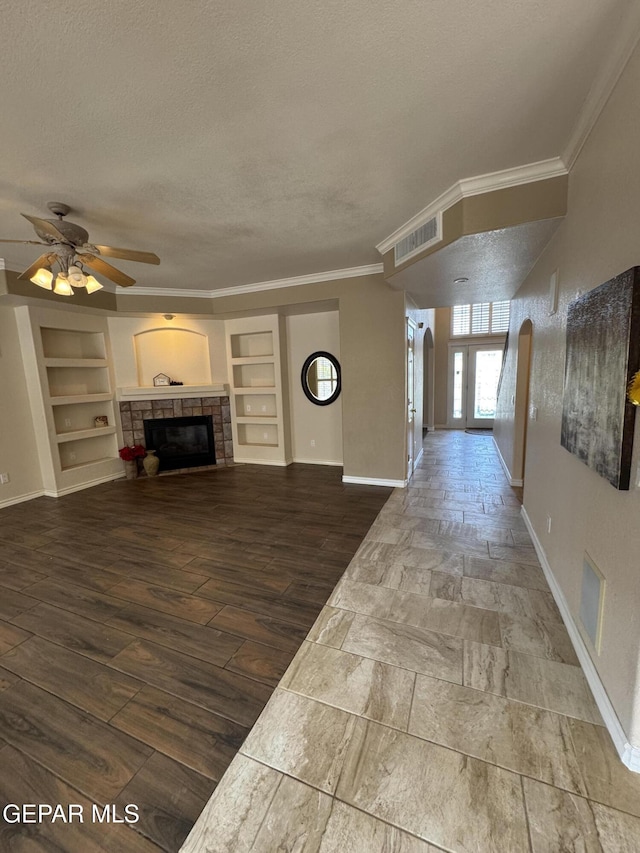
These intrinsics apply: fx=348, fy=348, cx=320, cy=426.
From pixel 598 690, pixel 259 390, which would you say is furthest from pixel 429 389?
pixel 598 690

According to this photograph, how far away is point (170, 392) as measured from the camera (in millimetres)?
5633

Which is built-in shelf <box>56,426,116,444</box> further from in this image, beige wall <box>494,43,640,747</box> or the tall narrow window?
the tall narrow window

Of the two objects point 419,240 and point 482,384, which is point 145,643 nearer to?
point 419,240

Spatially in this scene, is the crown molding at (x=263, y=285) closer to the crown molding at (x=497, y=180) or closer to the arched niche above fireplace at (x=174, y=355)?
the arched niche above fireplace at (x=174, y=355)

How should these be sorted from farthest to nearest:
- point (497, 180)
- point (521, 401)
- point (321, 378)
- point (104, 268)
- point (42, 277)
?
point (321, 378) < point (521, 401) < point (104, 268) < point (42, 277) < point (497, 180)

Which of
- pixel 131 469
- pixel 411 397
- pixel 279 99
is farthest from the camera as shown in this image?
pixel 131 469

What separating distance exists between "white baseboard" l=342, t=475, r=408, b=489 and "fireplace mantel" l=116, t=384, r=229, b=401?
270cm

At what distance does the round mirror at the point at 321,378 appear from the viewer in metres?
5.64

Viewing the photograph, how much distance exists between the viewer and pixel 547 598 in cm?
225

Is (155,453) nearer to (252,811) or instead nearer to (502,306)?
(252,811)

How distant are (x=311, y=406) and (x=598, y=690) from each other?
479 cm

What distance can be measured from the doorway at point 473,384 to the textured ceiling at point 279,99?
6410mm

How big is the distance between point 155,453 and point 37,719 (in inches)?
175

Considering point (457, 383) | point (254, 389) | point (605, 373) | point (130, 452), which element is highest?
point (605, 373)
